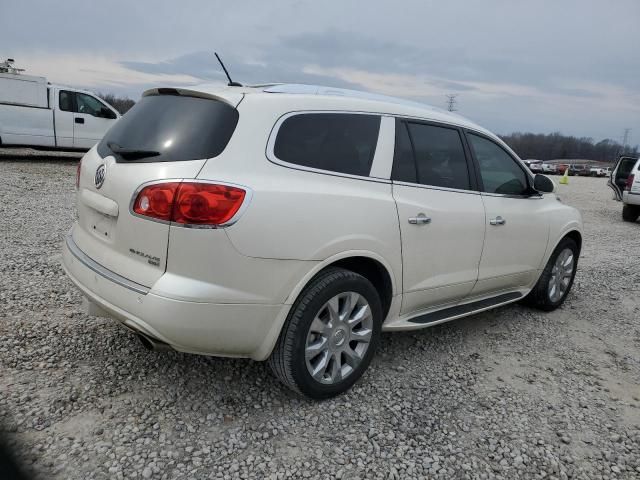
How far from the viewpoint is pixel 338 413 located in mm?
2924

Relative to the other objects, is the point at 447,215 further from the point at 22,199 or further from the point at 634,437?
the point at 22,199

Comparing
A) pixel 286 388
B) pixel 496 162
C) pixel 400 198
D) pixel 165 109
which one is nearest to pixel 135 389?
pixel 286 388

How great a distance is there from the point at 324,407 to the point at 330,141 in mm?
1510

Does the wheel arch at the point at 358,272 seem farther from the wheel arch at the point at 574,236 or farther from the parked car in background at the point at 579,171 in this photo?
the parked car in background at the point at 579,171

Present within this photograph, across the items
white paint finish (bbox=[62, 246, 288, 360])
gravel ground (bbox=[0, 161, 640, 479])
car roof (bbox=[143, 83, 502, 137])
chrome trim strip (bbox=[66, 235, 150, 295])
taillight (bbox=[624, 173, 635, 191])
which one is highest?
car roof (bbox=[143, 83, 502, 137])

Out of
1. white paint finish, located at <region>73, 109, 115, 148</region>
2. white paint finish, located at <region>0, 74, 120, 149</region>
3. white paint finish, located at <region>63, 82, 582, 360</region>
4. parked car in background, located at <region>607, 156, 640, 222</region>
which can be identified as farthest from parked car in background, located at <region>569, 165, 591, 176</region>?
white paint finish, located at <region>63, 82, 582, 360</region>

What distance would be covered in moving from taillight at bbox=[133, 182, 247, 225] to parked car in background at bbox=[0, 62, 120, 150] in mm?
12564

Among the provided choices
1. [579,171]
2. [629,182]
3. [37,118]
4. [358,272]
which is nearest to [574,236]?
[358,272]

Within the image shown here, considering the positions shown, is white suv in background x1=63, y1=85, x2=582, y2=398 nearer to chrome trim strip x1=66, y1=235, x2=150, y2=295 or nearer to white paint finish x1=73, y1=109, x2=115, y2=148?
chrome trim strip x1=66, y1=235, x2=150, y2=295

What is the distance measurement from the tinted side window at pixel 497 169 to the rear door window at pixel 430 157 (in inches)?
8.9

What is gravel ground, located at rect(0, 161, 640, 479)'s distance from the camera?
2.47 metres

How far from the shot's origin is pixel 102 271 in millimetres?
2730

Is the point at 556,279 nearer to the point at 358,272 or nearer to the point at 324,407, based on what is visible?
the point at 358,272

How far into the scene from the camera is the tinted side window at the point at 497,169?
3.93m
